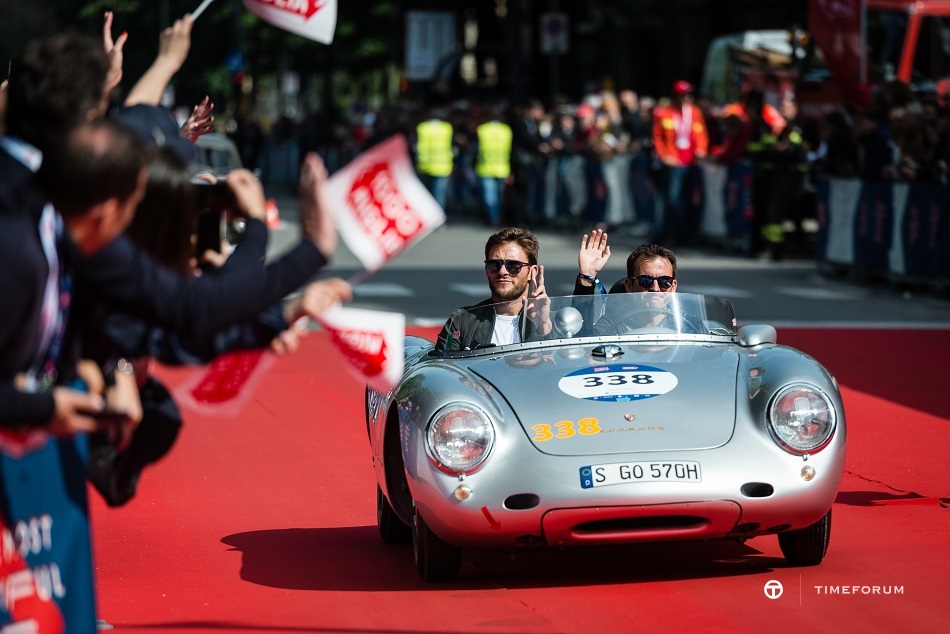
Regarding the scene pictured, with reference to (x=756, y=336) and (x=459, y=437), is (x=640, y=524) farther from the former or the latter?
(x=756, y=336)

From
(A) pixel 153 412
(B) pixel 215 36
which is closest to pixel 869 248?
(A) pixel 153 412

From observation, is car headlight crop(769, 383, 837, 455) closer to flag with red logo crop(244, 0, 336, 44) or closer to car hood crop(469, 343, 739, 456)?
car hood crop(469, 343, 739, 456)

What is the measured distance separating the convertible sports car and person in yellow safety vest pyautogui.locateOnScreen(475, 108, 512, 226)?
77.2 ft

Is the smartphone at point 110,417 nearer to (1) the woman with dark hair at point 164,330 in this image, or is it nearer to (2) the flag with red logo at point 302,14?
(1) the woman with dark hair at point 164,330

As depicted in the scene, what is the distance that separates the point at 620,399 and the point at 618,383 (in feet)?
0.36

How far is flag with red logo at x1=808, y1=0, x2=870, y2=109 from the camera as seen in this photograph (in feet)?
70.6

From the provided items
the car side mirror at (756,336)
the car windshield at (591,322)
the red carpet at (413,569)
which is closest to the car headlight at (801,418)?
the red carpet at (413,569)

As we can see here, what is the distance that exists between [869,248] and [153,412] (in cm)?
1521

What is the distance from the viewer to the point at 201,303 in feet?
11.7

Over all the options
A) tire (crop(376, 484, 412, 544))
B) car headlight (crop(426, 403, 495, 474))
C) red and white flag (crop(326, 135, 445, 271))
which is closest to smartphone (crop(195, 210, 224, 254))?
red and white flag (crop(326, 135, 445, 271))

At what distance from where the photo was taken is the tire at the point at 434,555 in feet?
21.0

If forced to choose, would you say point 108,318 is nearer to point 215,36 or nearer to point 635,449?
point 635,449

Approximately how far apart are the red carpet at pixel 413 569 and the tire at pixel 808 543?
8cm

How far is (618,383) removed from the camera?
6402mm
